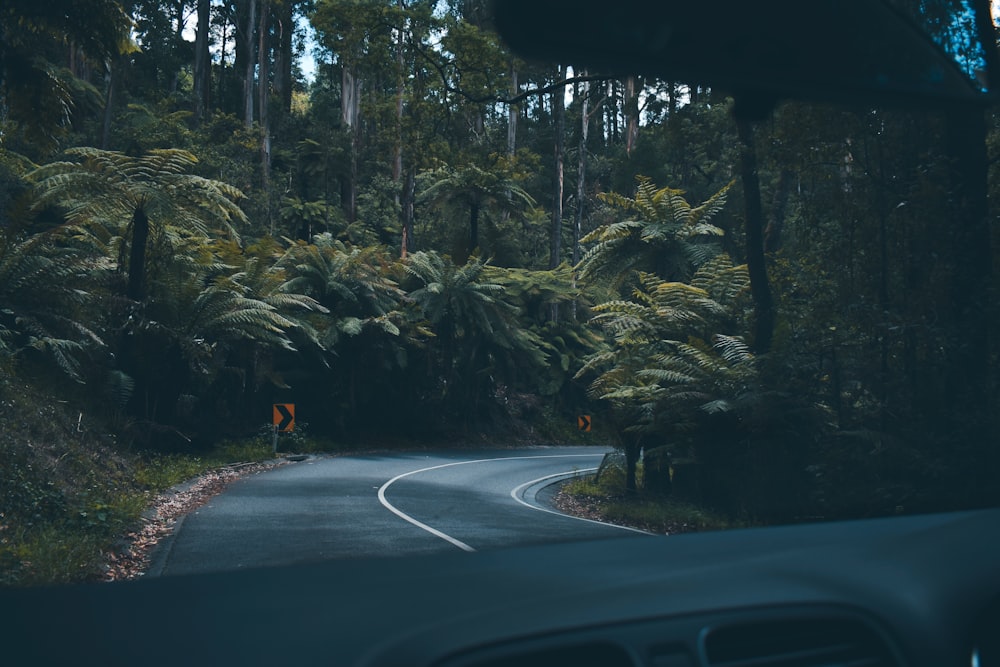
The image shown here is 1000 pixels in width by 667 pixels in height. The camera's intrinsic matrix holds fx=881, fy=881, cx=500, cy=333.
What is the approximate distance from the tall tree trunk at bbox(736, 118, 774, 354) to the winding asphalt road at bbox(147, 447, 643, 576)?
3.94 metres

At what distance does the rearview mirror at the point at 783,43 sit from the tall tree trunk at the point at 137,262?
16.8 m

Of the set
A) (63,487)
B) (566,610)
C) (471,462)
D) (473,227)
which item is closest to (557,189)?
(473,227)

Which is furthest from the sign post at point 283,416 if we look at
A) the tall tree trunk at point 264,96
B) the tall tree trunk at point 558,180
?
the tall tree trunk at point 558,180

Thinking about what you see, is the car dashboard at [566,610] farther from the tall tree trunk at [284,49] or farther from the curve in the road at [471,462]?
the tall tree trunk at [284,49]

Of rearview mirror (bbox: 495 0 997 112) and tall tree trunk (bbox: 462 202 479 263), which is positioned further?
tall tree trunk (bbox: 462 202 479 263)

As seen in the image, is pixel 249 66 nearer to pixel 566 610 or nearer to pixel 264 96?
pixel 264 96

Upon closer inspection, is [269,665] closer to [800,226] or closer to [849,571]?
[849,571]

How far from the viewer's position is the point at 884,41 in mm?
2592

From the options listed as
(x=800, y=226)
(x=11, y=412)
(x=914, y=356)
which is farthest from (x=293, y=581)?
(x=11, y=412)

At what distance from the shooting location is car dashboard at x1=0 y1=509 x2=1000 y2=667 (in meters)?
1.82

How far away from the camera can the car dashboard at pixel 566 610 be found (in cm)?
182

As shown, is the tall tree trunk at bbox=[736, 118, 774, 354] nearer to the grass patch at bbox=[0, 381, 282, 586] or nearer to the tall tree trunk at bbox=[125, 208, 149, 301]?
the grass patch at bbox=[0, 381, 282, 586]

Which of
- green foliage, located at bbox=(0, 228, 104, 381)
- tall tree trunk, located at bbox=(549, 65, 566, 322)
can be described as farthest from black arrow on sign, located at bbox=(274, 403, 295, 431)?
tall tree trunk, located at bbox=(549, 65, 566, 322)

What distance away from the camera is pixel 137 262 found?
18406 millimetres
